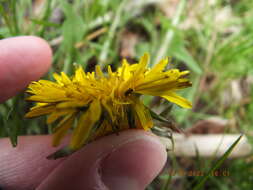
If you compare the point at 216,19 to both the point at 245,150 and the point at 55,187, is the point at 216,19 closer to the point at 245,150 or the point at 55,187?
the point at 245,150

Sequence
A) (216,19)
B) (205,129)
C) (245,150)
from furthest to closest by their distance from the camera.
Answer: (216,19), (205,129), (245,150)

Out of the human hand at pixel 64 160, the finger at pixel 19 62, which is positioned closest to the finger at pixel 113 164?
the human hand at pixel 64 160

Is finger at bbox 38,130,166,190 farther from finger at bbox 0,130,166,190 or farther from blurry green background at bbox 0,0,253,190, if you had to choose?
blurry green background at bbox 0,0,253,190

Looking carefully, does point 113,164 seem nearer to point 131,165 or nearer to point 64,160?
point 131,165

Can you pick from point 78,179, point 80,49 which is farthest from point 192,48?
point 78,179

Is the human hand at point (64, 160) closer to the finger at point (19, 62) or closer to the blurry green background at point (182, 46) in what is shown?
the finger at point (19, 62)
